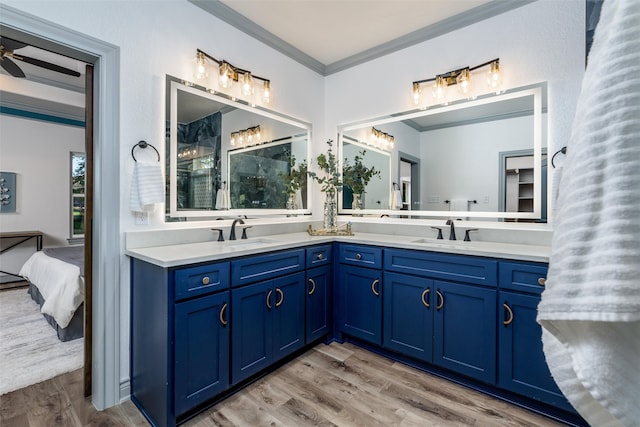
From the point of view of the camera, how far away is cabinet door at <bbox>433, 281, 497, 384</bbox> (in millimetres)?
1893

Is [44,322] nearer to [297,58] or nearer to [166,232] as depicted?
[166,232]

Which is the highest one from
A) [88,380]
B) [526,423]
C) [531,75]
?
[531,75]

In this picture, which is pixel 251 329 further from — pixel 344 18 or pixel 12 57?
pixel 12 57

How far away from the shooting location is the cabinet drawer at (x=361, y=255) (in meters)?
2.36

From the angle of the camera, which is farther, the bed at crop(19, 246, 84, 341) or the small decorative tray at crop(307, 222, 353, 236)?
the small decorative tray at crop(307, 222, 353, 236)

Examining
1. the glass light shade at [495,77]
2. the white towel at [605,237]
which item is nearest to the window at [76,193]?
the glass light shade at [495,77]

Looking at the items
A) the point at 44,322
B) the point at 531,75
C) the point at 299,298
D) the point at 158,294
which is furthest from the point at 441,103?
the point at 44,322

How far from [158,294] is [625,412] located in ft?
5.75

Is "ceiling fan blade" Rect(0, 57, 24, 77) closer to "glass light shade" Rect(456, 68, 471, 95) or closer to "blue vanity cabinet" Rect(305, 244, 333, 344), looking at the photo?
"blue vanity cabinet" Rect(305, 244, 333, 344)

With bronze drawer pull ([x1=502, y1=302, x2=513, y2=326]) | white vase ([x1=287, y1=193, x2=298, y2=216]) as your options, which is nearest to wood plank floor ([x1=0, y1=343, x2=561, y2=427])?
bronze drawer pull ([x1=502, y1=302, x2=513, y2=326])

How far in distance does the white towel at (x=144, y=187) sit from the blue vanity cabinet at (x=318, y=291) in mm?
1099

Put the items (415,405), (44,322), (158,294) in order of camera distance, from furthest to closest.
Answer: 1. (44,322)
2. (415,405)
3. (158,294)

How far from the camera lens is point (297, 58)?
3059mm

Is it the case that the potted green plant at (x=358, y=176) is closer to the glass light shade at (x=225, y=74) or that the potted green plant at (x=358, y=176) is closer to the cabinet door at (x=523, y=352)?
the glass light shade at (x=225, y=74)
